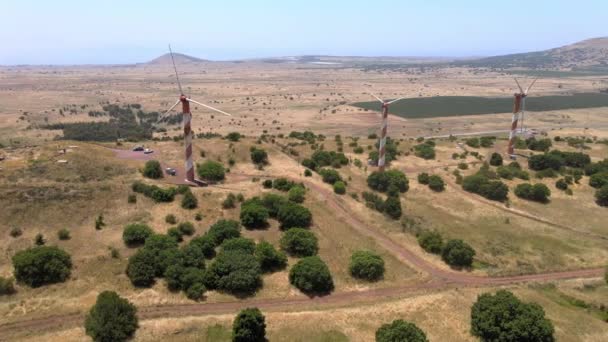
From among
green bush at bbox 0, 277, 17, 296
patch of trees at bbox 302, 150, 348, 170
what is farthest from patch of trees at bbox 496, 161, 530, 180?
green bush at bbox 0, 277, 17, 296

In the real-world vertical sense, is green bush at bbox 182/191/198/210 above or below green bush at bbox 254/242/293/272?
above

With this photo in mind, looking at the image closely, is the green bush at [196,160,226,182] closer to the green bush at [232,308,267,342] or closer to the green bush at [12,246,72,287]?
the green bush at [12,246,72,287]

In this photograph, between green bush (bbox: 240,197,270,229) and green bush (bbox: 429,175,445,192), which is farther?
green bush (bbox: 429,175,445,192)

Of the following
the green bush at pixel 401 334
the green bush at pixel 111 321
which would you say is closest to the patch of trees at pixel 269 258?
the green bush at pixel 111 321

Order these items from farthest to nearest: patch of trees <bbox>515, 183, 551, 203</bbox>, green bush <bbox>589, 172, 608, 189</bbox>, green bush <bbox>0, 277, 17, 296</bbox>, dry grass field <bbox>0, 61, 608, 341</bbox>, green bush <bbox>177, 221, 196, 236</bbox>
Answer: green bush <bbox>589, 172, 608, 189</bbox> → patch of trees <bbox>515, 183, 551, 203</bbox> → green bush <bbox>177, 221, 196, 236</bbox> → green bush <bbox>0, 277, 17, 296</bbox> → dry grass field <bbox>0, 61, 608, 341</bbox>

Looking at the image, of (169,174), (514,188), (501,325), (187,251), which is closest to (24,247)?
(187,251)

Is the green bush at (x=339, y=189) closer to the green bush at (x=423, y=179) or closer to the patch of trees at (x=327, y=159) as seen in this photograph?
the patch of trees at (x=327, y=159)

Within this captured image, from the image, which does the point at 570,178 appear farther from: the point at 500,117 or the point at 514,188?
the point at 500,117
